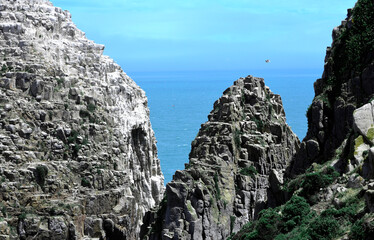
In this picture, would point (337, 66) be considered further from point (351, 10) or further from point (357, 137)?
point (357, 137)

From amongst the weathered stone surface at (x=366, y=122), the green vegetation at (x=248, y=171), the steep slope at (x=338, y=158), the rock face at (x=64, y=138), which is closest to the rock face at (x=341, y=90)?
the steep slope at (x=338, y=158)

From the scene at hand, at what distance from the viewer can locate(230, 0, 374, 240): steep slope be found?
51219 mm

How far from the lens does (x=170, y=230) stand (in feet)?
290

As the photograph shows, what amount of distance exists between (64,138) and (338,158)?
203 ft

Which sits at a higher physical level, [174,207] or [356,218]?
[174,207]

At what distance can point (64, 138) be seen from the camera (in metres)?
120

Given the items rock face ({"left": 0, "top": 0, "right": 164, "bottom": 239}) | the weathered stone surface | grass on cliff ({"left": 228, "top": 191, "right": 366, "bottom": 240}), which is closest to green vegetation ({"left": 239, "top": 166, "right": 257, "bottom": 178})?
rock face ({"left": 0, "top": 0, "right": 164, "bottom": 239})

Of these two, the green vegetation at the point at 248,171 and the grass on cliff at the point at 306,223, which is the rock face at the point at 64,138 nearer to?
the green vegetation at the point at 248,171

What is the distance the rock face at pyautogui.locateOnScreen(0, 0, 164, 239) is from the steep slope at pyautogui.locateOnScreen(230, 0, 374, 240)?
39062 millimetres

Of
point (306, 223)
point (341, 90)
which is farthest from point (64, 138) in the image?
point (306, 223)

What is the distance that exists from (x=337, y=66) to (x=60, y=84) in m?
54.1

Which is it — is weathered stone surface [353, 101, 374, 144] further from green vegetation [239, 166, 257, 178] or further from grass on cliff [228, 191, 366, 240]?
green vegetation [239, 166, 257, 178]

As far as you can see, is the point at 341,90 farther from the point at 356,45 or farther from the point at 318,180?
the point at 318,180

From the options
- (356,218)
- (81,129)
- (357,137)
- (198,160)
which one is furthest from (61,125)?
(356,218)
